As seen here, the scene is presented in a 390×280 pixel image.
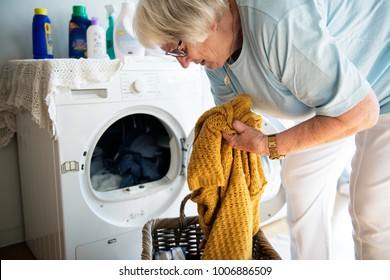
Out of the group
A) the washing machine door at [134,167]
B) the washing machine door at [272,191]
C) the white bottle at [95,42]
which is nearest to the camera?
the washing machine door at [134,167]

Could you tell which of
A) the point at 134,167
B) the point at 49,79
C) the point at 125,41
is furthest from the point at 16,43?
the point at 134,167

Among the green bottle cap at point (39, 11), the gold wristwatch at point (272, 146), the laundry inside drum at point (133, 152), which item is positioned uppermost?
the green bottle cap at point (39, 11)

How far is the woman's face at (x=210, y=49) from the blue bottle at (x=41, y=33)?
0.92m

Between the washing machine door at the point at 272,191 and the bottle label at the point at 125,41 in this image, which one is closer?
the bottle label at the point at 125,41

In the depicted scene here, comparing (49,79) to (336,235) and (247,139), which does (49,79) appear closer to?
Answer: (247,139)

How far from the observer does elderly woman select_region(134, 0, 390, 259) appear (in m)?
0.76

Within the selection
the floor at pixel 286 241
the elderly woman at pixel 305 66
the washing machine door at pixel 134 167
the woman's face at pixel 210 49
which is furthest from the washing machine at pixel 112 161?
the woman's face at pixel 210 49

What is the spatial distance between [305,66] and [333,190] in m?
0.73

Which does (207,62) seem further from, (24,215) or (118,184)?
(24,215)

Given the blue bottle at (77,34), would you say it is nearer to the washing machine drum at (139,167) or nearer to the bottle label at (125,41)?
the bottle label at (125,41)

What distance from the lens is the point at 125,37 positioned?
63.3 inches

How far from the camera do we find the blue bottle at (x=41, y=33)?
160 cm
